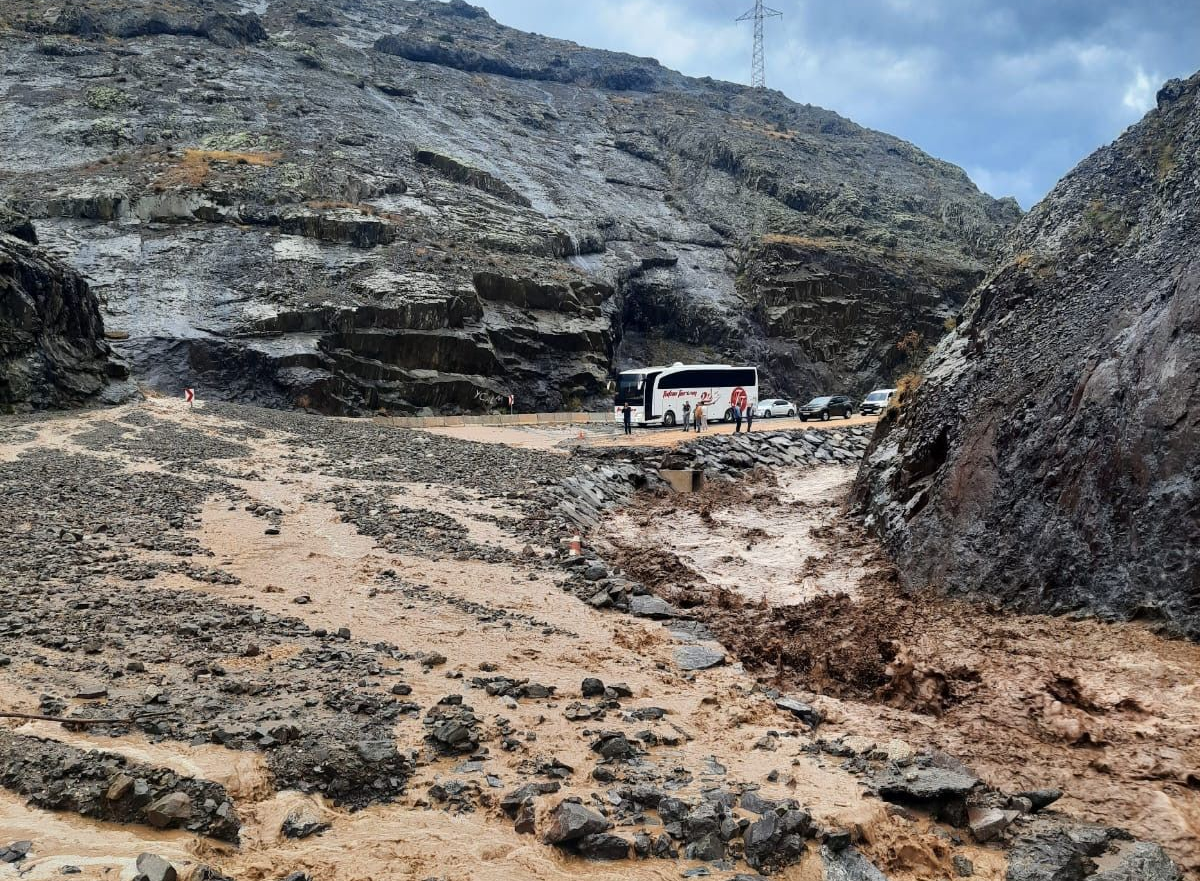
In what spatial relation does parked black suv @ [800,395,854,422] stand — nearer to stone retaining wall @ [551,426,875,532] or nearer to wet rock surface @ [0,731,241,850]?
stone retaining wall @ [551,426,875,532]

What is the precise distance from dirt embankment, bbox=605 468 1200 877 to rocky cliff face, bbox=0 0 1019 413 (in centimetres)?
3597

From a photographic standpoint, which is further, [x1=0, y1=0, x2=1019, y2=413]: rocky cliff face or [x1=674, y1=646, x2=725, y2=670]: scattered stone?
[x1=0, y1=0, x2=1019, y2=413]: rocky cliff face

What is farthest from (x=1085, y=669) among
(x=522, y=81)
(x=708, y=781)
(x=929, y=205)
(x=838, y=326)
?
(x=522, y=81)

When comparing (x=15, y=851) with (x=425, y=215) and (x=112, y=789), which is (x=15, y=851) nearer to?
(x=112, y=789)

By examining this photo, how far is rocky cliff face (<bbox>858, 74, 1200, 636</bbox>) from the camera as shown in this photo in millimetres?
8430

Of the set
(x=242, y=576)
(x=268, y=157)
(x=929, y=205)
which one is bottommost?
(x=242, y=576)

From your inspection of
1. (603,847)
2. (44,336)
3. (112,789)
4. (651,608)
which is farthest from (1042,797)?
(44,336)

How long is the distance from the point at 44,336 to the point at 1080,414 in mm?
34469

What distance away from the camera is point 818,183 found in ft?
266

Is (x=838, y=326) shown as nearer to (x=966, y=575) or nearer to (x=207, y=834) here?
(x=966, y=575)

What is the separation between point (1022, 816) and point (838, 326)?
6332 cm

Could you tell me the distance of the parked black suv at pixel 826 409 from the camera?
42.2 metres

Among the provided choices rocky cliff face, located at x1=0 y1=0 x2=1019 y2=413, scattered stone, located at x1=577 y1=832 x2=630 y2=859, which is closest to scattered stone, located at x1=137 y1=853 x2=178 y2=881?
scattered stone, located at x1=577 y1=832 x2=630 y2=859

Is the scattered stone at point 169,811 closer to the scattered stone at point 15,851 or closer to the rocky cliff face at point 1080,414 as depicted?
the scattered stone at point 15,851
